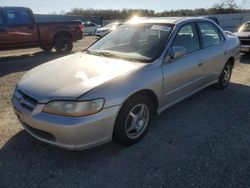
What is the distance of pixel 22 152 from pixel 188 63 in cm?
276

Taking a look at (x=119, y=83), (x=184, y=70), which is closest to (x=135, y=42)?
(x=184, y=70)

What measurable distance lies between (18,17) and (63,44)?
82.4 inches

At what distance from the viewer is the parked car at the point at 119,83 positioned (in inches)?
110

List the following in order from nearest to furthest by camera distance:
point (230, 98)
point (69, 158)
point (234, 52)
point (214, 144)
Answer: point (69, 158), point (214, 144), point (230, 98), point (234, 52)

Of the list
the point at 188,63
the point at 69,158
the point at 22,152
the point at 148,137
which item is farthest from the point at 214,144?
the point at 22,152

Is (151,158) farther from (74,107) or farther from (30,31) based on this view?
→ (30,31)

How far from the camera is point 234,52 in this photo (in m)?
5.71

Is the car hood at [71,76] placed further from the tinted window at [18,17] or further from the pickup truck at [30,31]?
the tinted window at [18,17]

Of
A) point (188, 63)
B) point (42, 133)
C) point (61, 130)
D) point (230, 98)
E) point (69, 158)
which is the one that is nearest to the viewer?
point (61, 130)

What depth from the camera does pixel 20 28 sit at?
10125 millimetres

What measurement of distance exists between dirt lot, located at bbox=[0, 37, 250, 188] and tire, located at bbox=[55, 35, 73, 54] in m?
7.21

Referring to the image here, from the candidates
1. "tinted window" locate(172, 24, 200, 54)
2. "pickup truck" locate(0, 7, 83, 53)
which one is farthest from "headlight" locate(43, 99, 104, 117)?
"pickup truck" locate(0, 7, 83, 53)

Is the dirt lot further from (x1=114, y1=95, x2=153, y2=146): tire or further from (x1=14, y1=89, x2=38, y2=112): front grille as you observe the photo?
(x1=14, y1=89, x2=38, y2=112): front grille

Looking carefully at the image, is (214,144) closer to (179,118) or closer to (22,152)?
(179,118)
